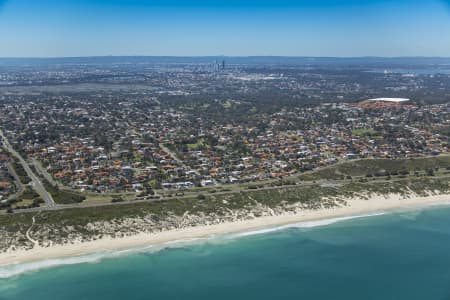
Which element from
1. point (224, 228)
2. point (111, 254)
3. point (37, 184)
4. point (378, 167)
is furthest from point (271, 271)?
point (378, 167)

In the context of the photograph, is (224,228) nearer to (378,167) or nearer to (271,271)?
(271,271)

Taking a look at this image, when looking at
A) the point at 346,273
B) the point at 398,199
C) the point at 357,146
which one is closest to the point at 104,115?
the point at 357,146

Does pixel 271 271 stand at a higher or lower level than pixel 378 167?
lower

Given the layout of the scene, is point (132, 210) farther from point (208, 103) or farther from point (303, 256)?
point (208, 103)

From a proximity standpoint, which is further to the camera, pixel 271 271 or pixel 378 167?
pixel 378 167

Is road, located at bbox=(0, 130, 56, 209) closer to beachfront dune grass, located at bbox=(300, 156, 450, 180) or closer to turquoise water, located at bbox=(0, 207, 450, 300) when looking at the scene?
turquoise water, located at bbox=(0, 207, 450, 300)

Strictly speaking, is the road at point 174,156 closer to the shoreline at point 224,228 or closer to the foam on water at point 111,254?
the shoreline at point 224,228

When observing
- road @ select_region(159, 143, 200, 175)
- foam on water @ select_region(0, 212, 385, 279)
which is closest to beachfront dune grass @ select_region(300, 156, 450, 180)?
foam on water @ select_region(0, 212, 385, 279)
